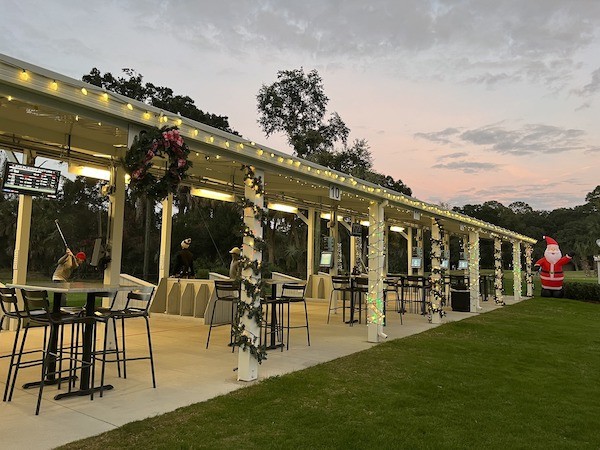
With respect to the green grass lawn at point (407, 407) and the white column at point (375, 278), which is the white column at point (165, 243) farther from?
the green grass lawn at point (407, 407)

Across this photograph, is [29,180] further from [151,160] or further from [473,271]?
[473,271]

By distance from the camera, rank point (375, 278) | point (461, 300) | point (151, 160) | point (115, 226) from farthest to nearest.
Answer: point (461, 300), point (375, 278), point (115, 226), point (151, 160)

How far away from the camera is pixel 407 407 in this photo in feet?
12.4

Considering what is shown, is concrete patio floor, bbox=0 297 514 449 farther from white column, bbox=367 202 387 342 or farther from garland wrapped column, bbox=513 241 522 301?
garland wrapped column, bbox=513 241 522 301

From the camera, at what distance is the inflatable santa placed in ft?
55.2

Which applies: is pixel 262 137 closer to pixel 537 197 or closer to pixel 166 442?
pixel 166 442

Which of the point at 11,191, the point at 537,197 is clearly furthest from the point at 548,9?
the point at 537,197

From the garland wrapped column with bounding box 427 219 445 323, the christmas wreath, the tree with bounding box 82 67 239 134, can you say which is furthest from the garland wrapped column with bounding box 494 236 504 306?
the tree with bounding box 82 67 239 134

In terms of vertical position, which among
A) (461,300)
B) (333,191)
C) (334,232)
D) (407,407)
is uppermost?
(333,191)

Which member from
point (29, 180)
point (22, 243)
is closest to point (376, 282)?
point (29, 180)

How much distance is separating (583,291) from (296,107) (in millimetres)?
18218

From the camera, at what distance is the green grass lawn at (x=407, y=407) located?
3.00m

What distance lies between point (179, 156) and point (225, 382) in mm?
2375

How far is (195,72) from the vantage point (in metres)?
13.7
